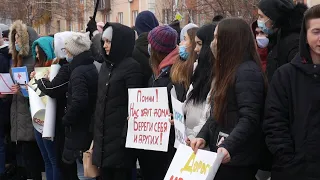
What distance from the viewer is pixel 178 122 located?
516 centimetres

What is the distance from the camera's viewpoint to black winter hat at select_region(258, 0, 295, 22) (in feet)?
16.6

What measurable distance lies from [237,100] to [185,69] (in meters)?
1.37

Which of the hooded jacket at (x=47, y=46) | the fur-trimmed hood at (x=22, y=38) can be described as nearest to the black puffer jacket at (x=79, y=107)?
the hooded jacket at (x=47, y=46)

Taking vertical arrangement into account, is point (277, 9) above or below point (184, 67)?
above

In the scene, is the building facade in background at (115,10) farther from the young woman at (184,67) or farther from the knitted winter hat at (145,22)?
the young woman at (184,67)

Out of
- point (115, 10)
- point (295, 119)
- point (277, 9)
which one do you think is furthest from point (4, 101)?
point (115, 10)

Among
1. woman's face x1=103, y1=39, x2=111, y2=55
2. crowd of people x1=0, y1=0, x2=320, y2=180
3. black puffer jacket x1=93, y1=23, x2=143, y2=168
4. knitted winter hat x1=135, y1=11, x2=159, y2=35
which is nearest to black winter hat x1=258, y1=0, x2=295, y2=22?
crowd of people x1=0, y1=0, x2=320, y2=180

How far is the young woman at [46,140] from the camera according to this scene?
706 centimetres

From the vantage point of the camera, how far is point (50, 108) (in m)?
6.89

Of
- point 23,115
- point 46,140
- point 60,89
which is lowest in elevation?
point 46,140

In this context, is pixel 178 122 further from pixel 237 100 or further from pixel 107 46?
pixel 107 46

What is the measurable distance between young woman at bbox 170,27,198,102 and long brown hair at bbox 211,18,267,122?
1.11m

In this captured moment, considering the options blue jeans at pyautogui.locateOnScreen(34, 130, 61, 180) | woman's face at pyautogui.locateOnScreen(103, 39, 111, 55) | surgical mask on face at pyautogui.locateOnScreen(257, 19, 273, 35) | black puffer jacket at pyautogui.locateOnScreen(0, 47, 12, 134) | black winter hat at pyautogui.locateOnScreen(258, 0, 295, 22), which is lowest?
blue jeans at pyautogui.locateOnScreen(34, 130, 61, 180)

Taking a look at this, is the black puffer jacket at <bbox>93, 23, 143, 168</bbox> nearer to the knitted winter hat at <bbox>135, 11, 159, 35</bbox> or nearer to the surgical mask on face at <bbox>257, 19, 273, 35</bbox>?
the surgical mask on face at <bbox>257, 19, 273, 35</bbox>
